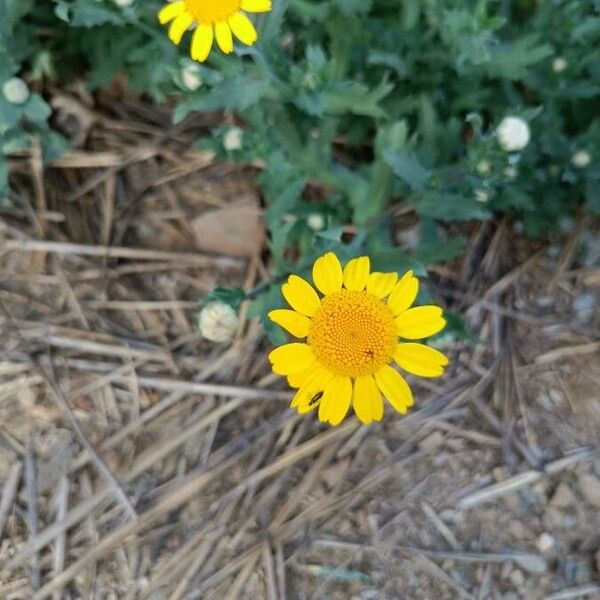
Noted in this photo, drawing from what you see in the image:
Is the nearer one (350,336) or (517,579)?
(350,336)

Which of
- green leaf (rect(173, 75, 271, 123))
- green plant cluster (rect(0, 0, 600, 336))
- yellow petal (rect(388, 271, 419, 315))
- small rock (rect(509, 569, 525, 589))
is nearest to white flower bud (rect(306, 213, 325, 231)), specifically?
green plant cluster (rect(0, 0, 600, 336))

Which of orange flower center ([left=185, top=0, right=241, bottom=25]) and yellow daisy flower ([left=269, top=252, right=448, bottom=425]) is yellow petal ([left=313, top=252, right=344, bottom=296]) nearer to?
yellow daisy flower ([left=269, top=252, right=448, bottom=425])

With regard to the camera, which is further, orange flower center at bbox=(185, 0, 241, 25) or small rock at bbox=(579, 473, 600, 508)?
small rock at bbox=(579, 473, 600, 508)

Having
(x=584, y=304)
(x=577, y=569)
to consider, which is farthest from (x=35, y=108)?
(x=577, y=569)

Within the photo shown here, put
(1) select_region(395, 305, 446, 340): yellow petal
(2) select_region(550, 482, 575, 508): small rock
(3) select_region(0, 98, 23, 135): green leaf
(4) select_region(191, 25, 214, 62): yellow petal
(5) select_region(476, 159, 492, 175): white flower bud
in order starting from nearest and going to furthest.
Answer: (1) select_region(395, 305, 446, 340): yellow petal → (4) select_region(191, 25, 214, 62): yellow petal → (5) select_region(476, 159, 492, 175): white flower bud → (2) select_region(550, 482, 575, 508): small rock → (3) select_region(0, 98, 23, 135): green leaf

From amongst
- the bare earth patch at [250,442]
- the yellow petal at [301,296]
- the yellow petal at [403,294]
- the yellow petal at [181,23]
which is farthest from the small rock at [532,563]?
the yellow petal at [181,23]

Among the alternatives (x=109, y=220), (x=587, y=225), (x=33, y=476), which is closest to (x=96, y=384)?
(x=33, y=476)

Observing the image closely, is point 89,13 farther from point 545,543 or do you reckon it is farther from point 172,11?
point 545,543

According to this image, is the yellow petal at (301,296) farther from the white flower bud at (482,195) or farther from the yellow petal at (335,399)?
the white flower bud at (482,195)
